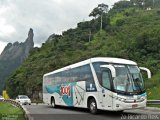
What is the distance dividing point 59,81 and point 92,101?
22.6ft

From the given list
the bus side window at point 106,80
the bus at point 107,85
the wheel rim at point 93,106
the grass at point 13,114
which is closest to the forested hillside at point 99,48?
the bus at point 107,85

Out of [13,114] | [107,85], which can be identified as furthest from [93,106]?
[13,114]

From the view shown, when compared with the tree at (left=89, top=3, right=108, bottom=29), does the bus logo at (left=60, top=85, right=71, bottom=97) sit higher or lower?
lower

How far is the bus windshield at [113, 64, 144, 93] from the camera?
19016 mm

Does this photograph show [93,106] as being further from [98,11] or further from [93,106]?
[98,11]

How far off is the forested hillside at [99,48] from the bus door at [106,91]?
1570 centimetres

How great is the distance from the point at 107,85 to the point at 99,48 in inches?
2095

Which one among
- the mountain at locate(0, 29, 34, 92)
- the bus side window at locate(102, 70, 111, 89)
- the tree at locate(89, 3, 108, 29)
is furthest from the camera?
the mountain at locate(0, 29, 34, 92)

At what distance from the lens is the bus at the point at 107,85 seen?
1888 cm

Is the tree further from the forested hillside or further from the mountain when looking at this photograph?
the mountain

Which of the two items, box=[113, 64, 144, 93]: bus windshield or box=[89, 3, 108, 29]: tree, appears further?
box=[89, 3, 108, 29]: tree

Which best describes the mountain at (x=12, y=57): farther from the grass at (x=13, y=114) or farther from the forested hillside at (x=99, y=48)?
the grass at (x=13, y=114)

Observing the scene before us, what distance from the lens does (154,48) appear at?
54844mm

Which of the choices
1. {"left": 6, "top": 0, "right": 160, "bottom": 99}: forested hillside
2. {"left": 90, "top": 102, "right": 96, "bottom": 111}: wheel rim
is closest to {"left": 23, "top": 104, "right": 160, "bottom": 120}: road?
{"left": 90, "top": 102, "right": 96, "bottom": 111}: wheel rim
